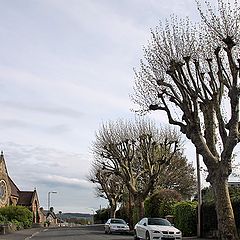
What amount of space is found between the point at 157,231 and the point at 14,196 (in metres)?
65.5

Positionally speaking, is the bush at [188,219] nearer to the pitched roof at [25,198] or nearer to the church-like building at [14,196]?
the church-like building at [14,196]

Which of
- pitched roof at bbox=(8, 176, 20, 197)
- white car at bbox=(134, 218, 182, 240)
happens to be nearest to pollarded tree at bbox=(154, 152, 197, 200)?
white car at bbox=(134, 218, 182, 240)

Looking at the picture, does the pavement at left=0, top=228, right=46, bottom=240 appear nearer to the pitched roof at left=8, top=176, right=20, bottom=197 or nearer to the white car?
the white car

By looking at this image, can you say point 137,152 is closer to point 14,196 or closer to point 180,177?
point 180,177

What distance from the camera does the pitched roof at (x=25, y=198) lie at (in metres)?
92.2

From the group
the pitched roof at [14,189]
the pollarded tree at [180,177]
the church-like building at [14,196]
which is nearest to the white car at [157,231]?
the pollarded tree at [180,177]

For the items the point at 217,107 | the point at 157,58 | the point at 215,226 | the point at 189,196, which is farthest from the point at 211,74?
the point at 189,196

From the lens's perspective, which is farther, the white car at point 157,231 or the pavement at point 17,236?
the pavement at point 17,236

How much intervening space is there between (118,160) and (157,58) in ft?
77.0

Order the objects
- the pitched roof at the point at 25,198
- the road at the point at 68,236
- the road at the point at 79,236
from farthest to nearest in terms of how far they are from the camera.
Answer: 1. the pitched roof at the point at 25,198
2. the road at the point at 68,236
3. the road at the point at 79,236

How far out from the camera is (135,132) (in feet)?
164

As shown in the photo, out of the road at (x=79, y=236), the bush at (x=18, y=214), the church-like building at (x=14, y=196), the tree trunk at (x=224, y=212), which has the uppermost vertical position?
the church-like building at (x=14, y=196)

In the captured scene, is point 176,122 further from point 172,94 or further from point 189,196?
point 189,196

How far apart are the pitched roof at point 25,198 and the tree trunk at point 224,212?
236ft
